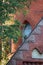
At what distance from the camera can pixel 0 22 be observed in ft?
28.0

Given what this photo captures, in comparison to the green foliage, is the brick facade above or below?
below

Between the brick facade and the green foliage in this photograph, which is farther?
the brick facade

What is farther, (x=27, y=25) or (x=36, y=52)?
(x=27, y=25)

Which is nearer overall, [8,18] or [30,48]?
[8,18]

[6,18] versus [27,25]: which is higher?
[6,18]

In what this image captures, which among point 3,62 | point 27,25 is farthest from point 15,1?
point 27,25

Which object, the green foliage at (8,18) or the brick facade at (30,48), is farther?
the brick facade at (30,48)

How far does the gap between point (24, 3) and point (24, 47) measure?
4.34 feet

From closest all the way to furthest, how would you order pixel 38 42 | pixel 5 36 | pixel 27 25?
pixel 5 36 < pixel 38 42 < pixel 27 25

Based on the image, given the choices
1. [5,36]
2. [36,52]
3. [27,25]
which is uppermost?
[5,36]

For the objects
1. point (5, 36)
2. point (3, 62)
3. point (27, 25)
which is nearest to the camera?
point (5, 36)

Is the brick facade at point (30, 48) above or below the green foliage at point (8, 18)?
below

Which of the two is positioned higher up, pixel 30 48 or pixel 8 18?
pixel 8 18

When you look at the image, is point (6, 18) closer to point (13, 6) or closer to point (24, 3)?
point (13, 6)
